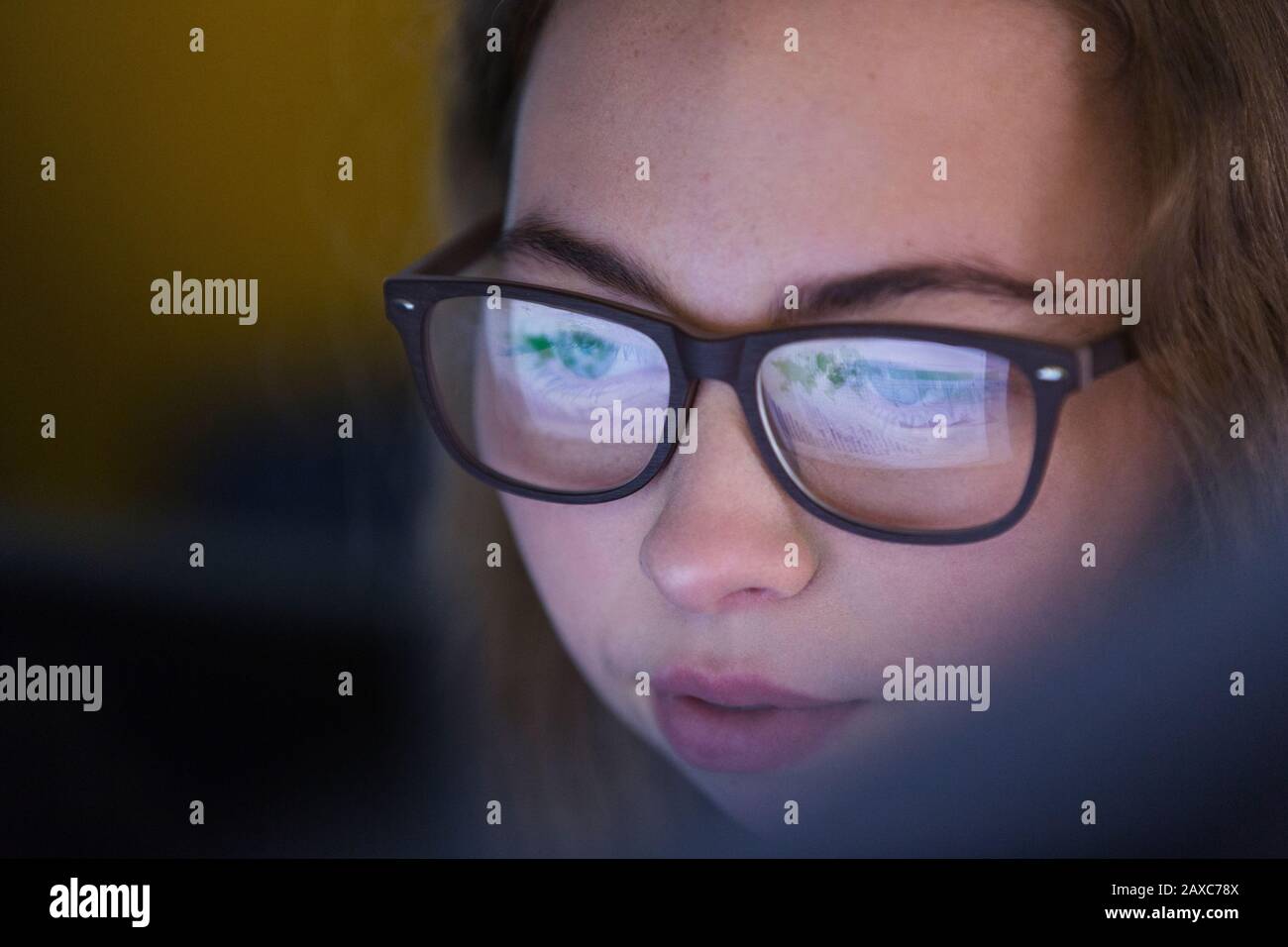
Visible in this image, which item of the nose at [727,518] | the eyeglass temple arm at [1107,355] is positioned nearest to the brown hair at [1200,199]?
the eyeglass temple arm at [1107,355]

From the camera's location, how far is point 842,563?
61cm

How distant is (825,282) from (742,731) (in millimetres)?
267

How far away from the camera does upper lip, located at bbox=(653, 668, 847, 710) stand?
2.09 ft

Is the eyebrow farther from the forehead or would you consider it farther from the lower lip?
the lower lip

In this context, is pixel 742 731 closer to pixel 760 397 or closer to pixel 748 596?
pixel 748 596

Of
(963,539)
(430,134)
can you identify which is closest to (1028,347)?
(963,539)

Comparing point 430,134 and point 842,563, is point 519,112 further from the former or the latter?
point 842,563

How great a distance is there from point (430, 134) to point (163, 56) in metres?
0.16

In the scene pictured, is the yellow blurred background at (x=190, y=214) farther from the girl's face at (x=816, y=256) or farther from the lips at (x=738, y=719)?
the lips at (x=738, y=719)

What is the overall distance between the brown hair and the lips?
157 mm

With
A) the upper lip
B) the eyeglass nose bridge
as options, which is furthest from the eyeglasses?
the upper lip

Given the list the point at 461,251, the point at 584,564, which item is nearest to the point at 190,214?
the point at 461,251

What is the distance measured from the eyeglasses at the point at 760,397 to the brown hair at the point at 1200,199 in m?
0.03
